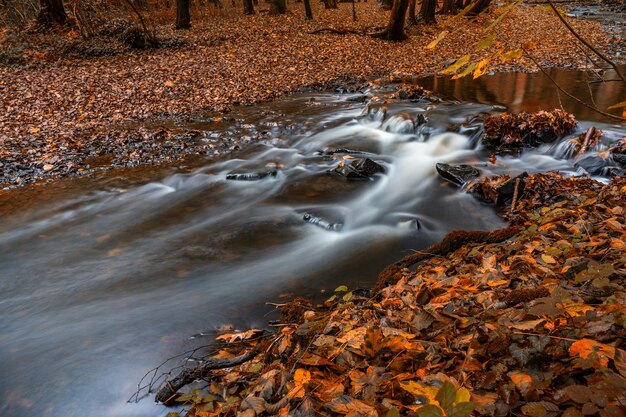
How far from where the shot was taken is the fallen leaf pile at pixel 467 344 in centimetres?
181

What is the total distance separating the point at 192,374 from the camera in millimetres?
3076

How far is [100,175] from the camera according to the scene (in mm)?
7715

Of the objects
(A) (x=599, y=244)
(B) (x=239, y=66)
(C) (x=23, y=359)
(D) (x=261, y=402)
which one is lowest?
(C) (x=23, y=359)

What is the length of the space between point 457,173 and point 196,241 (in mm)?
4417

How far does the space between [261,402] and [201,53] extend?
16.5 meters

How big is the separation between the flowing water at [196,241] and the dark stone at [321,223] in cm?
3

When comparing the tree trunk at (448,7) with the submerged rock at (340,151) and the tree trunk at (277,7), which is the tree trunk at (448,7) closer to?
the tree trunk at (277,7)

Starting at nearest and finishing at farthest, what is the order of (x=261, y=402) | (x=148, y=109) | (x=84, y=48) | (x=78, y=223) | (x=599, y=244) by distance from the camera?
(x=261, y=402), (x=599, y=244), (x=78, y=223), (x=148, y=109), (x=84, y=48)

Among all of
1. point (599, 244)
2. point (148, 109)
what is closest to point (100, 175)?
point (148, 109)

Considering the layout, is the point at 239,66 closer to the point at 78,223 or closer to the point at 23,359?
the point at 78,223

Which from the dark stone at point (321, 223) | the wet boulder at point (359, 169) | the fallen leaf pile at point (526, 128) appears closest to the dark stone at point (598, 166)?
the fallen leaf pile at point (526, 128)

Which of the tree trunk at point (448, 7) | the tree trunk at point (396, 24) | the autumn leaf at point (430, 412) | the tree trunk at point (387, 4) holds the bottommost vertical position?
the autumn leaf at point (430, 412)

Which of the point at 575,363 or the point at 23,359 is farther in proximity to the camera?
the point at 23,359

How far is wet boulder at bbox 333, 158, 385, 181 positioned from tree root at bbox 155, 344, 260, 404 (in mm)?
4795
